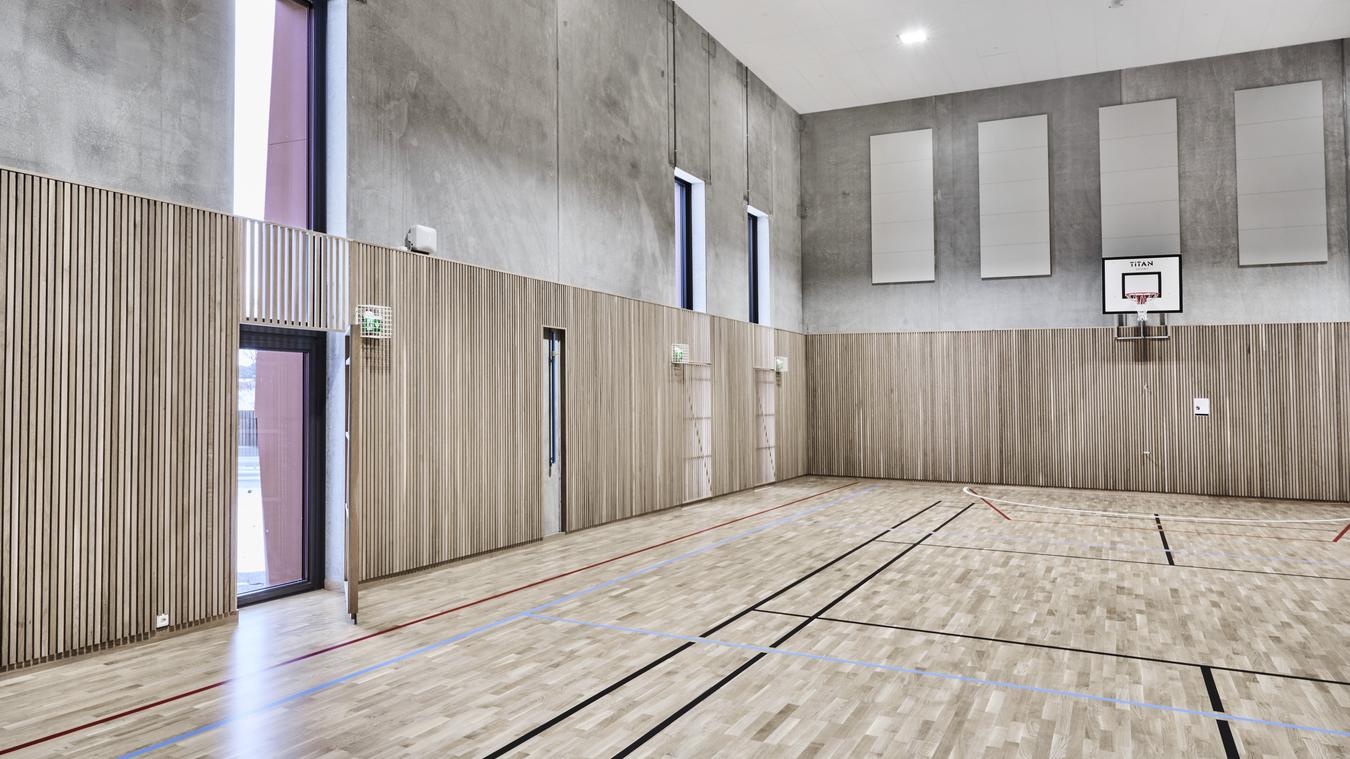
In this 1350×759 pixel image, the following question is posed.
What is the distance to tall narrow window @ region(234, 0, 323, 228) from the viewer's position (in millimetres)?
6348

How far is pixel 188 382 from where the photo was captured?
5.48 metres

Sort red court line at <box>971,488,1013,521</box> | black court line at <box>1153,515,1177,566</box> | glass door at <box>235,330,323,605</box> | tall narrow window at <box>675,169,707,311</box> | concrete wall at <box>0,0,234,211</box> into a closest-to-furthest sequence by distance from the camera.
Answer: concrete wall at <box>0,0,234,211</box> < glass door at <box>235,330,323,605</box> < black court line at <box>1153,515,1177,566</box> < red court line at <box>971,488,1013,521</box> < tall narrow window at <box>675,169,707,311</box>

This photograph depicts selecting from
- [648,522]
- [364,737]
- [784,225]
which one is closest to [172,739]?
[364,737]

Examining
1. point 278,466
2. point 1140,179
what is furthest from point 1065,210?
point 278,466

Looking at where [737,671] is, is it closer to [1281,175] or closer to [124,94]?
Answer: [124,94]

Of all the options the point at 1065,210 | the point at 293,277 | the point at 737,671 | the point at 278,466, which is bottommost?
the point at 737,671

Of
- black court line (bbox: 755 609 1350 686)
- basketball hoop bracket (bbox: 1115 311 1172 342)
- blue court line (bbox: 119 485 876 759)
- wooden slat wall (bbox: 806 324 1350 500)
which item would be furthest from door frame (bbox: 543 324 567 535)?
basketball hoop bracket (bbox: 1115 311 1172 342)

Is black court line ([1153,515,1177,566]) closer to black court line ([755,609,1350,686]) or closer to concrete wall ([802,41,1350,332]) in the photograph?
black court line ([755,609,1350,686])

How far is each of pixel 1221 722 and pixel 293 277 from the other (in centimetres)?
609

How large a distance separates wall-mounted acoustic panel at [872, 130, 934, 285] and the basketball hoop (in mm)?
3195

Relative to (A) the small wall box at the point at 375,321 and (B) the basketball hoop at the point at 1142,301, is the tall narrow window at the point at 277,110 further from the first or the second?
(B) the basketball hoop at the point at 1142,301

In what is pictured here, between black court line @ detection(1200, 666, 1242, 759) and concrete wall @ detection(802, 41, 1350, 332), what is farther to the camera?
concrete wall @ detection(802, 41, 1350, 332)

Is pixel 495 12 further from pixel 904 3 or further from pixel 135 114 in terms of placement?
pixel 904 3

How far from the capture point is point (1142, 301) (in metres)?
13.6
